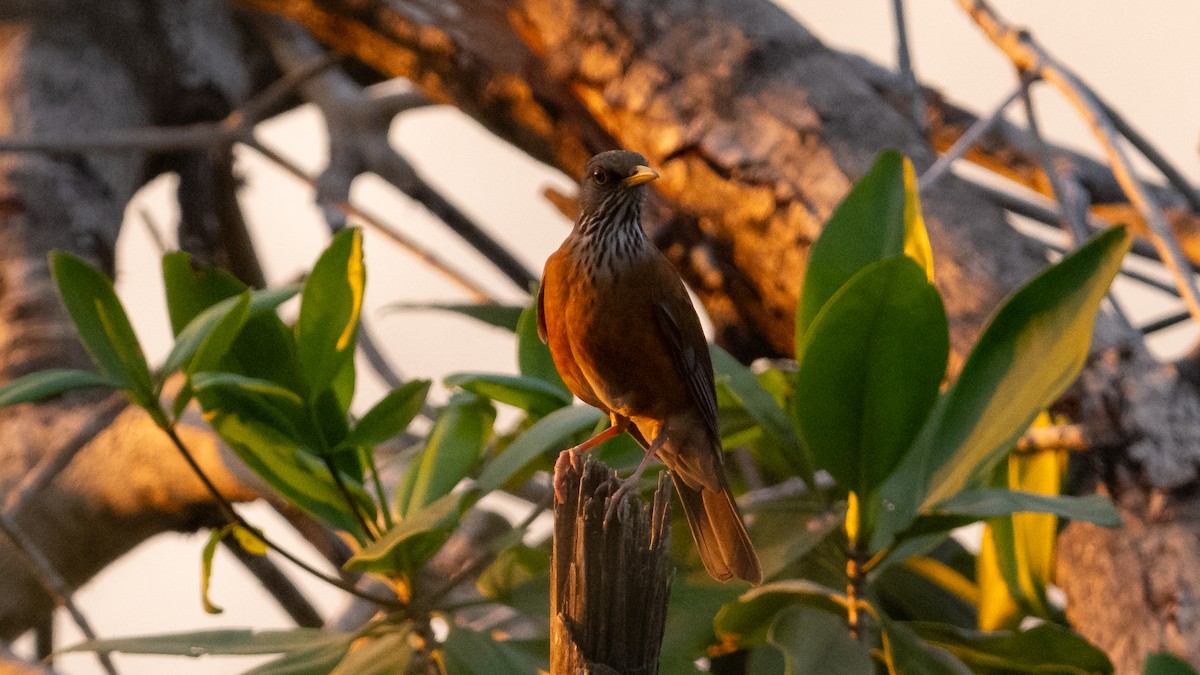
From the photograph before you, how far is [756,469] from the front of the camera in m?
2.02

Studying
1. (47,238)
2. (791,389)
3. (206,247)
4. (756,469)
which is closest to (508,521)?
(756,469)

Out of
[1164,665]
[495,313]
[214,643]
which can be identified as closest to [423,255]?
[495,313]

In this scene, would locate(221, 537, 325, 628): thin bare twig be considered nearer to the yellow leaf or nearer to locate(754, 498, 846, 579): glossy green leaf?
locate(754, 498, 846, 579): glossy green leaf

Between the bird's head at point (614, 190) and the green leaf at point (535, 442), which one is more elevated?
the bird's head at point (614, 190)

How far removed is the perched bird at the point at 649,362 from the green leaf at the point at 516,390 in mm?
37

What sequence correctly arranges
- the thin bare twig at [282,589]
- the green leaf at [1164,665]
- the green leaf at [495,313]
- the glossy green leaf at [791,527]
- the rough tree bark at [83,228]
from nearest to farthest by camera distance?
the green leaf at [1164,665], the glossy green leaf at [791,527], the green leaf at [495,313], the rough tree bark at [83,228], the thin bare twig at [282,589]

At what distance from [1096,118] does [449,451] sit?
41.4 inches

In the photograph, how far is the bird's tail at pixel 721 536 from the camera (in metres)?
1.40

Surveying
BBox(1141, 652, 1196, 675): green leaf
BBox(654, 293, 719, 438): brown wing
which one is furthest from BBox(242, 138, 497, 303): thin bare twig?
BBox(1141, 652, 1196, 675): green leaf

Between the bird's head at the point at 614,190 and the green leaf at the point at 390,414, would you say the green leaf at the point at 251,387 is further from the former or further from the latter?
the bird's head at the point at 614,190

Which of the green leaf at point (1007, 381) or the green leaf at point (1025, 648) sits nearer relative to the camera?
the green leaf at point (1007, 381)

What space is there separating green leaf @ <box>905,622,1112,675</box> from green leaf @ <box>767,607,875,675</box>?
0.20 m

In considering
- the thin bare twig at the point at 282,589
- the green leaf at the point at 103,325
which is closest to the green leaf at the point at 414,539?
the green leaf at the point at 103,325

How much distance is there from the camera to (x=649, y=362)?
1.43 meters
